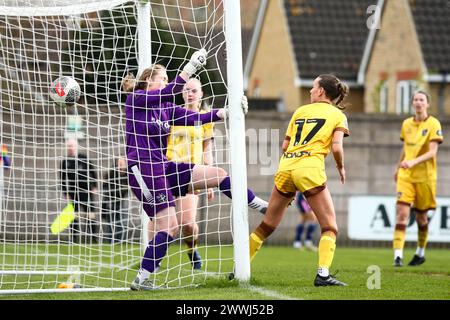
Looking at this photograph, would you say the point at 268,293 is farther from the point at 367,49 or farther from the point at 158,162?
the point at 367,49

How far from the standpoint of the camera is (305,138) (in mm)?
8930

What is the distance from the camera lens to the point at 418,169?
515 inches

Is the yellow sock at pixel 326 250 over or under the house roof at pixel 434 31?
under

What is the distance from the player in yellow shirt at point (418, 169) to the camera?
12.9 meters

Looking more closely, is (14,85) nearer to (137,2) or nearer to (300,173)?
(137,2)

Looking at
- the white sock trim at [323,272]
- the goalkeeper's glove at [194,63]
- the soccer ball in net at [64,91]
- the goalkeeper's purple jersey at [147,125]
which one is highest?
the goalkeeper's glove at [194,63]

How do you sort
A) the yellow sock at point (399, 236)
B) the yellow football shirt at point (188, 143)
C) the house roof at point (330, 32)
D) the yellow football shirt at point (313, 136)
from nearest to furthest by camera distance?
the yellow football shirt at point (313, 136)
the yellow football shirt at point (188, 143)
the yellow sock at point (399, 236)
the house roof at point (330, 32)

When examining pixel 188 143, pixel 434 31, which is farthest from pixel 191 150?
pixel 434 31

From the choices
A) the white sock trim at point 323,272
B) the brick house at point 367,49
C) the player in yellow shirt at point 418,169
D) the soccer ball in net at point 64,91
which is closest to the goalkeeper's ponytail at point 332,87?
the white sock trim at point 323,272

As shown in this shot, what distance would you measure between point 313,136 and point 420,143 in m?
4.46

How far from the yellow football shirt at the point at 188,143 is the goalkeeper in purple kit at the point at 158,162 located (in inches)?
73.5

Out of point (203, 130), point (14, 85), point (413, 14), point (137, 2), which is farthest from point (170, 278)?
point (413, 14)

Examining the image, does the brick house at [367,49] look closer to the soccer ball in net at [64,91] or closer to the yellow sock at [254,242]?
the yellow sock at [254,242]

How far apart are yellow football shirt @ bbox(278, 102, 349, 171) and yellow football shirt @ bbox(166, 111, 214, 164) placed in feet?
8.41
